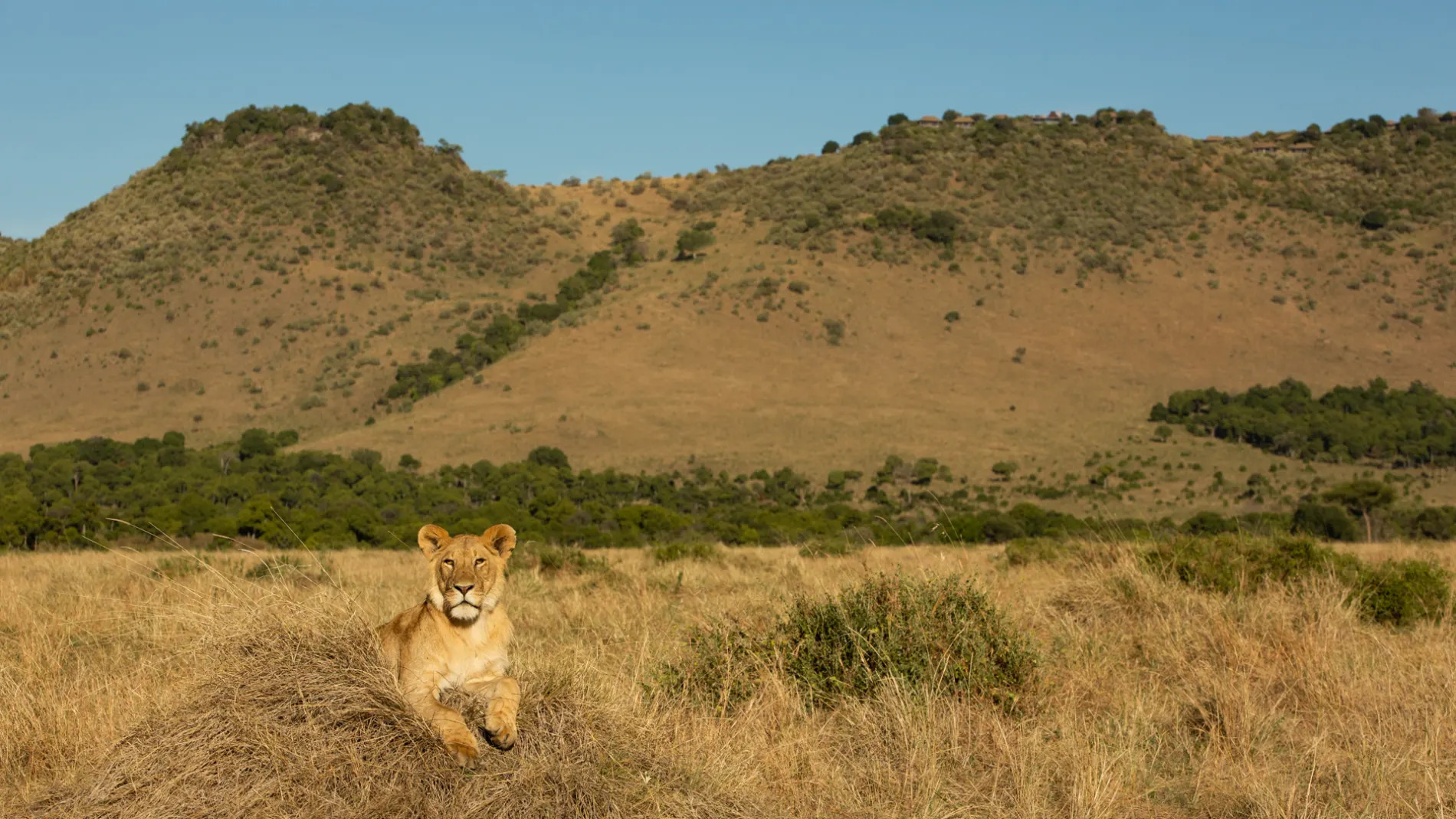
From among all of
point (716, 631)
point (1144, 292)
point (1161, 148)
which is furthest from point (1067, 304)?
point (716, 631)

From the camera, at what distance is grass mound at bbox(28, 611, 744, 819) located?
14.8ft

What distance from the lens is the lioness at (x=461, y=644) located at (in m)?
4.59

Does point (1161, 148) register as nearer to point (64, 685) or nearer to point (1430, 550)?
point (1430, 550)

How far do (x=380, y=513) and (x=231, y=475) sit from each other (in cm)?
1071

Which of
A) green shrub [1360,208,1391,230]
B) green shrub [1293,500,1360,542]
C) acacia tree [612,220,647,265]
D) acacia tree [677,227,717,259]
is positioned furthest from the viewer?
acacia tree [612,220,647,265]

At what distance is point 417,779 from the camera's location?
457 cm

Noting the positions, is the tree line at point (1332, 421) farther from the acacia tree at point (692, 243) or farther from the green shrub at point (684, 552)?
the green shrub at point (684, 552)

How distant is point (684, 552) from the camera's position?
18.5 m

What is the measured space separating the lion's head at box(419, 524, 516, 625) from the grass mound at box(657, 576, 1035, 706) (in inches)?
97.4

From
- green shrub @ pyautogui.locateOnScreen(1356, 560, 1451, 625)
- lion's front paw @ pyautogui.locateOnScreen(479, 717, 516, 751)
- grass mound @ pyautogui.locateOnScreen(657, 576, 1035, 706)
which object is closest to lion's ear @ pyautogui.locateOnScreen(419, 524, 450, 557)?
lion's front paw @ pyautogui.locateOnScreen(479, 717, 516, 751)

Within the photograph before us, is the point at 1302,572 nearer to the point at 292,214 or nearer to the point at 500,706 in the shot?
the point at 500,706

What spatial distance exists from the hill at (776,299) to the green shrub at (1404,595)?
30.5 metres

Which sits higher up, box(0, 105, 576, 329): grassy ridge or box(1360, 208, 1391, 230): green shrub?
box(0, 105, 576, 329): grassy ridge

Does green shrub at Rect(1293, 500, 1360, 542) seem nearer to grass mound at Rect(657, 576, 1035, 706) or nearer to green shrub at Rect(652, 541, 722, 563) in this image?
green shrub at Rect(652, 541, 722, 563)
